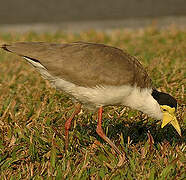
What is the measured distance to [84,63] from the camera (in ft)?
10.7

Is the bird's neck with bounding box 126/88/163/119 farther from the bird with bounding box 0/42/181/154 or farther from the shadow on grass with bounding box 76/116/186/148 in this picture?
the shadow on grass with bounding box 76/116/186/148

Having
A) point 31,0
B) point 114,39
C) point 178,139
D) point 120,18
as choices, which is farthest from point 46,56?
point 31,0

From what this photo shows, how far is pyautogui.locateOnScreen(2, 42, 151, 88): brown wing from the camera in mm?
3217

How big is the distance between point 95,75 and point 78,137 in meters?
0.71

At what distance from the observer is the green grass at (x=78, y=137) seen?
3.06m

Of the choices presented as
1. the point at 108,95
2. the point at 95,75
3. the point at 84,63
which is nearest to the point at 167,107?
the point at 108,95

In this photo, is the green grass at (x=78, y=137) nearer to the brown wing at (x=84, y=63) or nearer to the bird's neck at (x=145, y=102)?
the bird's neck at (x=145, y=102)

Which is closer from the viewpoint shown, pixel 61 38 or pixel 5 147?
pixel 5 147

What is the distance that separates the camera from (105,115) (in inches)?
164

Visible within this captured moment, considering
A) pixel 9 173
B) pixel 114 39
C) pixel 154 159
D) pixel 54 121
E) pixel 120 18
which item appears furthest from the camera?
pixel 120 18

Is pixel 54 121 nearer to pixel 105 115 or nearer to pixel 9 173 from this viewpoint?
pixel 105 115

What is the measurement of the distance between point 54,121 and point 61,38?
3.91 m

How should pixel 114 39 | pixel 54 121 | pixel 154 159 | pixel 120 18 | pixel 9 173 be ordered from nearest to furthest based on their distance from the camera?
pixel 9 173
pixel 154 159
pixel 54 121
pixel 114 39
pixel 120 18

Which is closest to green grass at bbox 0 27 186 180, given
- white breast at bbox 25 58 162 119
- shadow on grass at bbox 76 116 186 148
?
shadow on grass at bbox 76 116 186 148
